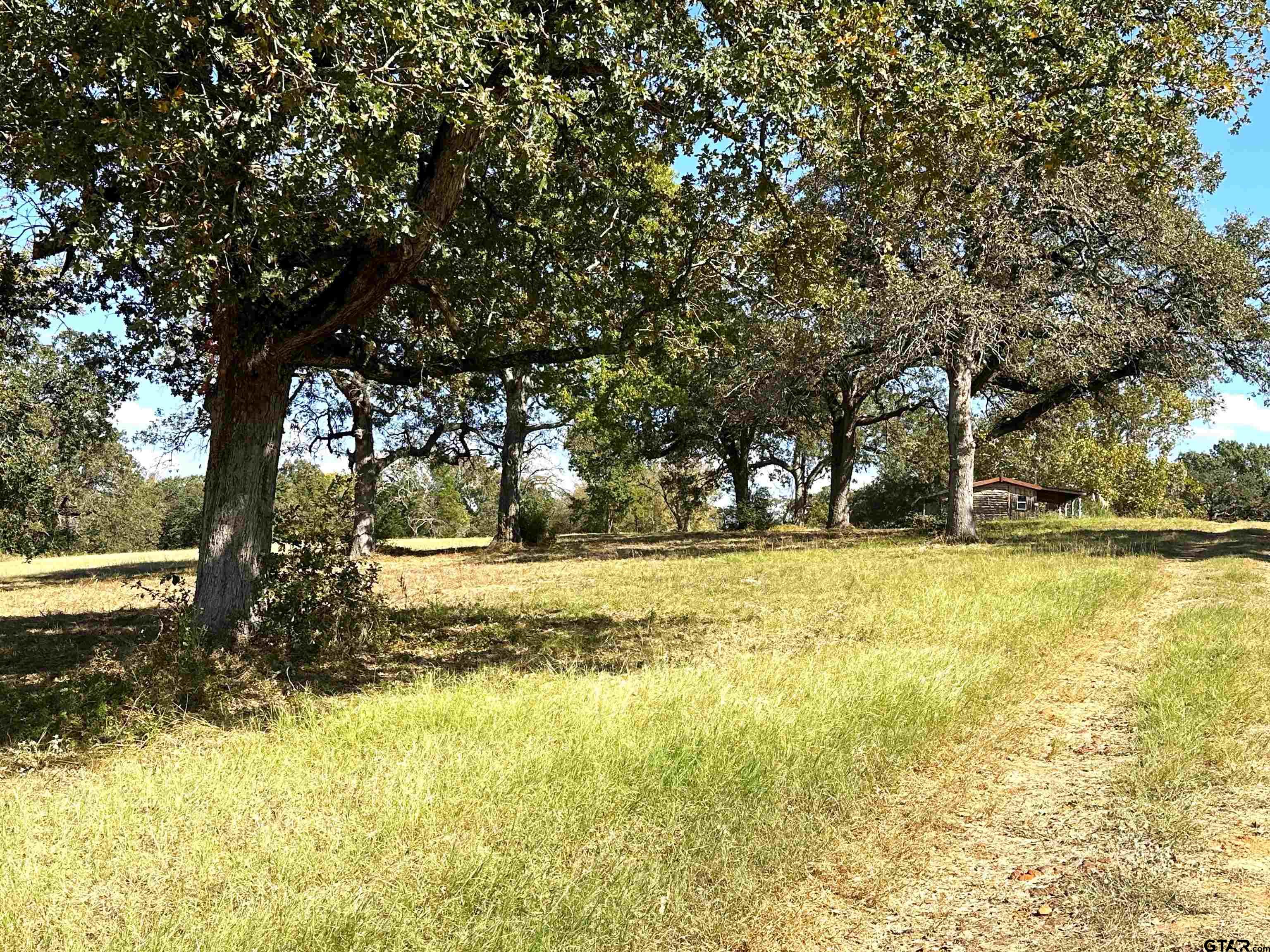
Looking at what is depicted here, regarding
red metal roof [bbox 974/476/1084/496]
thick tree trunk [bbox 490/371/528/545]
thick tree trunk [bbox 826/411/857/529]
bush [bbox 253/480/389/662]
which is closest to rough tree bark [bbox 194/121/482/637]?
bush [bbox 253/480/389/662]

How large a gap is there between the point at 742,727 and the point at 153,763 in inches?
152

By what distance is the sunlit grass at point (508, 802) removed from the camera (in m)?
3.35

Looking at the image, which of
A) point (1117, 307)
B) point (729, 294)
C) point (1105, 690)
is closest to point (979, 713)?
point (1105, 690)

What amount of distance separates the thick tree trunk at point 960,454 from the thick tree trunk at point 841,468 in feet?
32.9

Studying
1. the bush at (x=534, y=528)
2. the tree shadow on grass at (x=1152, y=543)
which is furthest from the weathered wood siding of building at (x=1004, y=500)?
the bush at (x=534, y=528)

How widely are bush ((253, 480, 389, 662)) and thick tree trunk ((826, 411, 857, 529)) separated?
25.1 metres

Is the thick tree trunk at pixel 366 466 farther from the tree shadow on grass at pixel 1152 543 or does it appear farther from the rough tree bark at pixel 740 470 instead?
the rough tree bark at pixel 740 470

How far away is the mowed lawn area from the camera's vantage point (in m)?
3.41

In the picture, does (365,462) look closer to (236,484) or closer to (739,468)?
(236,484)

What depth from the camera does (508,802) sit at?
4309 millimetres

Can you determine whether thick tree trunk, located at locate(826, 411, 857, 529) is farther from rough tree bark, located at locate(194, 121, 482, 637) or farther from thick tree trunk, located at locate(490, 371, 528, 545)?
rough tree bark, located at locate(194, 121, 482, 637)

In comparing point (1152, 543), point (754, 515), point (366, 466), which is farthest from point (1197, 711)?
point (754, 515)

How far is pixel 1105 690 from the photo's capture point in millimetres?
7188

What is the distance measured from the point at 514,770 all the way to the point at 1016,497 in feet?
217
